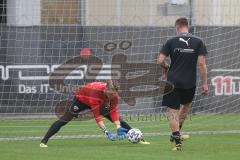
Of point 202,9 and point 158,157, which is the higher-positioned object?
point 202,9

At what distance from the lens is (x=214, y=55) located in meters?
22.5

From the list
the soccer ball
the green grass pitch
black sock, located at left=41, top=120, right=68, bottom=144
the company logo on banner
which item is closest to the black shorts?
the green grass pitch

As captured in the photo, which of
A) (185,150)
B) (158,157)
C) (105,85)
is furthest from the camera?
(105,85)

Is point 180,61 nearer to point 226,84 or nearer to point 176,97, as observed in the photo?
point 176,97

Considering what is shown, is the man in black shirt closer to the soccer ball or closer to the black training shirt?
the black training shirt

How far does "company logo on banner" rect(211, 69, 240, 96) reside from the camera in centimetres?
2353

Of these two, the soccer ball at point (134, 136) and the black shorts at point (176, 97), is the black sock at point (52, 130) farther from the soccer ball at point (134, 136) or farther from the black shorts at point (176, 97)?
the black shorts at point (176, 97)

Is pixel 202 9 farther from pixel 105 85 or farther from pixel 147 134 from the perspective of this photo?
pixel 105 85

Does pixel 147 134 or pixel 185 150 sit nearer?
pixel 185 150

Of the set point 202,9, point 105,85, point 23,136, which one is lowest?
point 23,136

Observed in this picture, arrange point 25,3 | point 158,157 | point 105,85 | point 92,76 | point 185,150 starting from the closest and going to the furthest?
point 158,157 → point 185,150 → point 105,85 → point 25,3 → point 92,76

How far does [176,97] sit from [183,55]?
0.75 metres

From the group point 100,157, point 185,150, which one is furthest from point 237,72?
point 100,157

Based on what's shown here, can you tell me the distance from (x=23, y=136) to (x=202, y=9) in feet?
18.8
